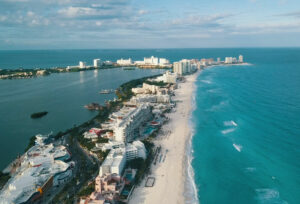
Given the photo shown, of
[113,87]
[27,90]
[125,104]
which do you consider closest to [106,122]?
[125,104]

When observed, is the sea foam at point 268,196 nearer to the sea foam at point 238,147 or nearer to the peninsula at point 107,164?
the peninsula at point 107,164

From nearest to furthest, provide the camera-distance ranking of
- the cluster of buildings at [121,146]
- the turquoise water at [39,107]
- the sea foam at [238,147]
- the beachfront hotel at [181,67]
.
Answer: the cluster of buildings at [121,146] → the sea foam at [238,147] → the turquoise water at [39,107] → the beachfront hotel at [181,67]

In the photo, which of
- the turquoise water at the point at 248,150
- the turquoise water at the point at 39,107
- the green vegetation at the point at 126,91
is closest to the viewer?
the turquoise water at the point at 248,150

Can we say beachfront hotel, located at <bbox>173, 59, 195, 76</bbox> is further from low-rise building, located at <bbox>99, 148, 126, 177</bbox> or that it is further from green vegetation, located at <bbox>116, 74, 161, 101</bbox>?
low-rise building, located at <bbox>99, 148, 126, 177</bbox>

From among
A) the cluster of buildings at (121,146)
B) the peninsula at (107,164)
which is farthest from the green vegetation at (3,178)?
the cluster of buildings at (121,146)

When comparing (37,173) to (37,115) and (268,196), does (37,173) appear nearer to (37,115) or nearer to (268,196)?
(268,196)

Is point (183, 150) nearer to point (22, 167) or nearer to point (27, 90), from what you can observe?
point (22, 167)
